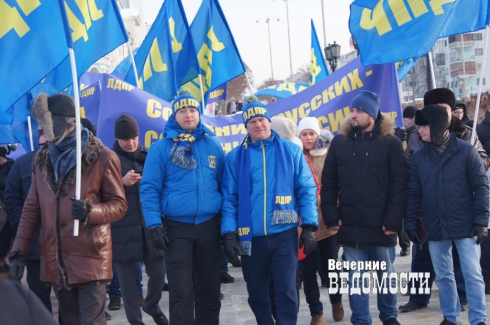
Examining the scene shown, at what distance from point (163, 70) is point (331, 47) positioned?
10.1m

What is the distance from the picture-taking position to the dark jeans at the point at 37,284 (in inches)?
214

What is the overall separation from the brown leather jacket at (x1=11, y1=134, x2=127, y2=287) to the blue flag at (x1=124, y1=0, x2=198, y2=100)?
4.17m

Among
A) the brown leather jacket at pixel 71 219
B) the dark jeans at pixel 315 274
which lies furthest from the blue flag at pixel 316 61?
the brown leather jacket at pixel 71 219

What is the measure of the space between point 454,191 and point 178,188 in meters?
2.20

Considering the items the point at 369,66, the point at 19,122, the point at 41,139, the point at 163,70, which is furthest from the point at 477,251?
the point at 163,70

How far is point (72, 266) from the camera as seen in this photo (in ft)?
14.0

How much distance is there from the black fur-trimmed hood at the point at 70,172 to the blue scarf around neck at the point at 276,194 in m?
1.18

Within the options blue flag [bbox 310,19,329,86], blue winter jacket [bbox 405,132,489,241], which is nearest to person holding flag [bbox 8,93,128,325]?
blue winter jacket [bbox 405,132,489,241]

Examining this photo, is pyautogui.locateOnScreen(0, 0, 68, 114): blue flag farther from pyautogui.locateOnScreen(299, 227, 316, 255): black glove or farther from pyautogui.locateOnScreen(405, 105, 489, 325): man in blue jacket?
pyautogui.locateOnScreen(405, 105, 489, 325): man in blue jacket

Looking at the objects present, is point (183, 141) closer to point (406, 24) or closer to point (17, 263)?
point (17, 263)

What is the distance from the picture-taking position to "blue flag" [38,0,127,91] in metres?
5.27

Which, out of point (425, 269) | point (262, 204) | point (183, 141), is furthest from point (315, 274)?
point (183, 141)

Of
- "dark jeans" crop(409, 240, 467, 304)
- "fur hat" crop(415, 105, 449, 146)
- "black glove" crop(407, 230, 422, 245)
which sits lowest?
"dark jeans" crop(409, 240, 467, 304)

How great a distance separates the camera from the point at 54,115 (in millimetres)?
4414
